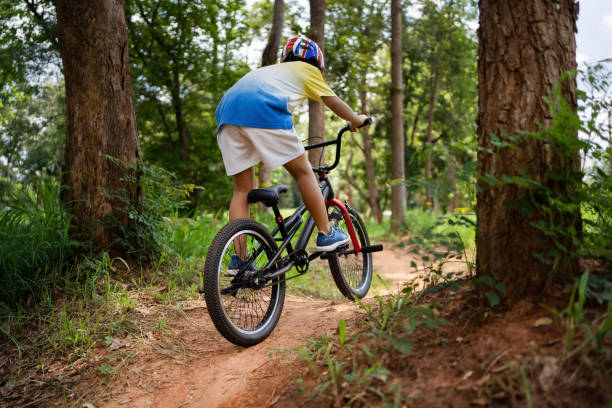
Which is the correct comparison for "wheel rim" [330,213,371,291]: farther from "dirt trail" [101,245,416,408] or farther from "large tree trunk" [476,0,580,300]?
"large tree trunk" [476,0,580,300]

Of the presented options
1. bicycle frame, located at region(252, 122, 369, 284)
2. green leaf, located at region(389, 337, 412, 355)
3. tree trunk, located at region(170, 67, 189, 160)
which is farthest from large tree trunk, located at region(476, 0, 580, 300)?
tree trunk, located at region(170, 67, 189, 160)

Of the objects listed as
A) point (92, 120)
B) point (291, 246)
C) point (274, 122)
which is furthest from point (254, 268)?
point (92, 120)

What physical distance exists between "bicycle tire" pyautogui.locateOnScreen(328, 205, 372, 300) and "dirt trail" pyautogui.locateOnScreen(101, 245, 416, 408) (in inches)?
13.0

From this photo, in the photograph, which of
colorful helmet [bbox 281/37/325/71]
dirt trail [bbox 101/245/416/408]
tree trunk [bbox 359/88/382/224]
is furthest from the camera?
tree trunk [bbox 359/88/382/224]

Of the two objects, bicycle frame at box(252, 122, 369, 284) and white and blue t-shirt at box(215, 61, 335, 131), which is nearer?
white and blue t-shirt at box(215, 61, 335, 131)

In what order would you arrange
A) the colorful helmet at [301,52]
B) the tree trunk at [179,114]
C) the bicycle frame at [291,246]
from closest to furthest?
the bicycle frame at [291,246] < the colorful helmet at [301,52] < the tree trunk at [179,114]

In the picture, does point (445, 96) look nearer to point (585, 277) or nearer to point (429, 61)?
point (429, 61)

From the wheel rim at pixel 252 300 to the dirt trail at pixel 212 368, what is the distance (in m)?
0.14

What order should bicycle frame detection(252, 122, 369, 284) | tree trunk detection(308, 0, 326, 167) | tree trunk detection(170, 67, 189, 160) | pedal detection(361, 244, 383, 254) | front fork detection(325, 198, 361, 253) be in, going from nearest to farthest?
1. bicycle frame detection(252, 122, 369, 284)
2. pedal detection(361, 244, 383, 254)
3. front fork detection(325, 198, 361, 253)
4. tree trunk detection(308, 0, 326, 167)
5. tree trunk detection(170, 67, 189, 160)

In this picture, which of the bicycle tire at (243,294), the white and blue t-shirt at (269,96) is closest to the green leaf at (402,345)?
the bicycle tire at (243,294)

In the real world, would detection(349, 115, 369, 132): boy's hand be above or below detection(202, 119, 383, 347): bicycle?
above

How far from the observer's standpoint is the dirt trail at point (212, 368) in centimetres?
227

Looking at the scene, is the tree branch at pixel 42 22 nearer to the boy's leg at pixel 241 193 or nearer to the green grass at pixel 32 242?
the green grass at pixel 32 242

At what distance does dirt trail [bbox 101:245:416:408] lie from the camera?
2.27 meters
